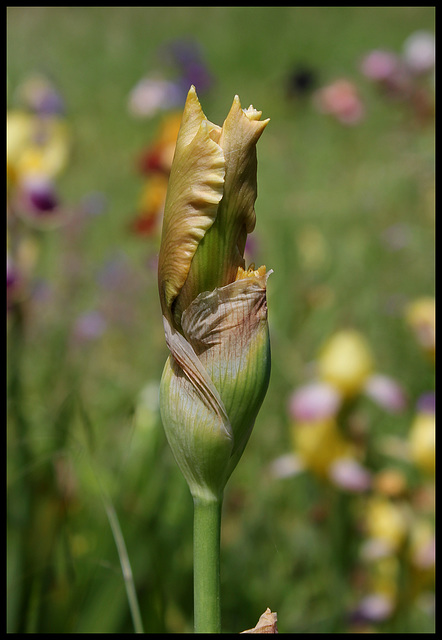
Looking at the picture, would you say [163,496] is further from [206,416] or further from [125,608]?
[206,416]

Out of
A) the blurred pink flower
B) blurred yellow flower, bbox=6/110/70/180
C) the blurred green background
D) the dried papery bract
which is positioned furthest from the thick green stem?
the blurred pink flower

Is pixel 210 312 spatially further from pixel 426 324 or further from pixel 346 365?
pixel 426 324

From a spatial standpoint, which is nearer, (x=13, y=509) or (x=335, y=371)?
(x=13, y=509)

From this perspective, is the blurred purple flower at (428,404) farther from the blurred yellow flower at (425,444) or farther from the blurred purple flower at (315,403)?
the blurred purple flower at (315,403)

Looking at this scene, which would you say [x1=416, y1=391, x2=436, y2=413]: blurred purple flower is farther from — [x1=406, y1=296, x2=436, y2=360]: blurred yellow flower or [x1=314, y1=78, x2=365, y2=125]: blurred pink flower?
[x1=314, y1=78, x2=365, y2=125]: blurred pink flower

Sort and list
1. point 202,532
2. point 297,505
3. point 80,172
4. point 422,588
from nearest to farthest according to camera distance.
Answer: point 202,532 < point 422,588 < point 297,505 < point 80,172

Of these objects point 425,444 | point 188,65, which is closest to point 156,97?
point 188,65

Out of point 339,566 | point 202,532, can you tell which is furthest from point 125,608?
point 202,532
